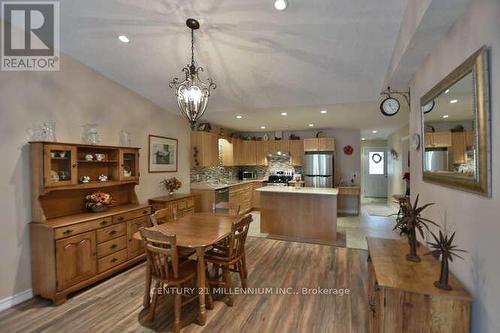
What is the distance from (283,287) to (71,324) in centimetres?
224

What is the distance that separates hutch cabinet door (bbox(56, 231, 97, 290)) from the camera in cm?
268

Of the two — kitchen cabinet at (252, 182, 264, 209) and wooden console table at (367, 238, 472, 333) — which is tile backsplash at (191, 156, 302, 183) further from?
wooden console table at (367, 238, 472, 333)

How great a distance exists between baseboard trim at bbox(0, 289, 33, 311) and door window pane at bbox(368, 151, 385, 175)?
1082cm

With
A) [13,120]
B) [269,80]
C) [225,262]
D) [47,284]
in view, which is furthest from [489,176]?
[13,120]

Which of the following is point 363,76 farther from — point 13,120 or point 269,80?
point 13,120

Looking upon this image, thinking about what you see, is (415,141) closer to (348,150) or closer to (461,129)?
(461,129)

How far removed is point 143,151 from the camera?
4.44m

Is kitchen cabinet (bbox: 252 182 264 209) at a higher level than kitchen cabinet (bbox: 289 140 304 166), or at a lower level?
lower

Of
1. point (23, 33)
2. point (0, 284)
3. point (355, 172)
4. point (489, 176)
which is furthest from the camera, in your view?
point (355, 172)

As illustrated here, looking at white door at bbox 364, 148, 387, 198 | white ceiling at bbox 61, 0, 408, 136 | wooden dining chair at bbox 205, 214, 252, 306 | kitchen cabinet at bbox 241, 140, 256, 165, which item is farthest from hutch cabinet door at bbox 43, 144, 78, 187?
white door at bbox 364, 148, 387, 198

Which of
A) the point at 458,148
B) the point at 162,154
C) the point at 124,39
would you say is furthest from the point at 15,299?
the point at 458,148

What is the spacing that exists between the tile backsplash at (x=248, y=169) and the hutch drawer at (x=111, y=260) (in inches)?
122

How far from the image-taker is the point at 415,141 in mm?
2508

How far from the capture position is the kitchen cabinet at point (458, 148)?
155 cm
